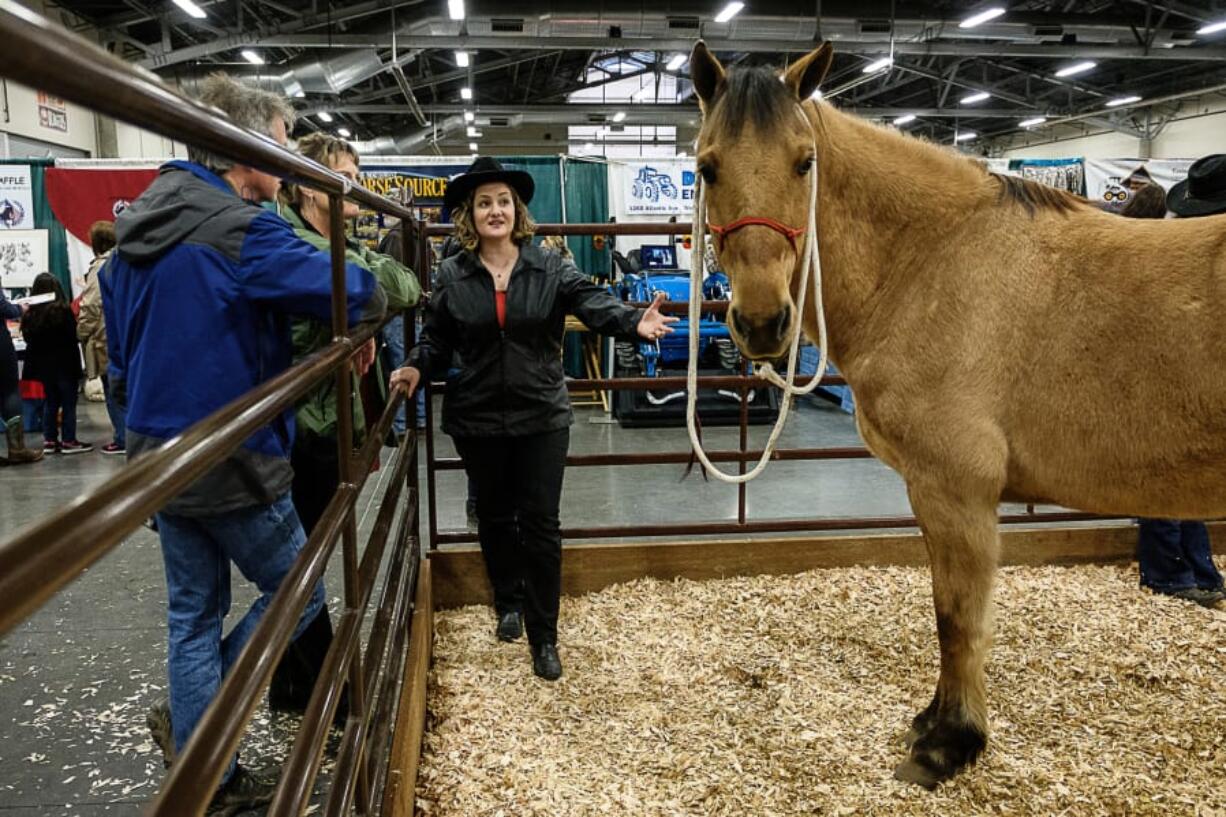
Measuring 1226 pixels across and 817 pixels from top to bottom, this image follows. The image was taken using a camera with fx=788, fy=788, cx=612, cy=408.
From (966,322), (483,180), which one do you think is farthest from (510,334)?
(966,322)

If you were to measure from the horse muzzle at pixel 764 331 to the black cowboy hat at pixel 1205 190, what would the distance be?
2.07 m

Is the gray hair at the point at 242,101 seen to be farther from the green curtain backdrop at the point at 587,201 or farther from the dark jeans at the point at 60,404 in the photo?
the green curtain backdrop at the point at 587,201

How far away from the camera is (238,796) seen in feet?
6.17

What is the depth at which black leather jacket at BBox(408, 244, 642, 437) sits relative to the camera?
2672 mm

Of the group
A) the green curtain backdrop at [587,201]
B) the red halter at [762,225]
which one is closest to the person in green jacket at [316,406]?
the red halter at [762,225]

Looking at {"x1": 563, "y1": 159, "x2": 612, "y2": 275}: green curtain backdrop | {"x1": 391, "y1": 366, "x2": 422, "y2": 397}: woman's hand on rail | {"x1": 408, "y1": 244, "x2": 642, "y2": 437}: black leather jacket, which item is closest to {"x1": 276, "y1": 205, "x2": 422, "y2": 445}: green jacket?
{"x1": 391, "y1": 366, "x2": 422, "y2": 397}: woman's hand on rail

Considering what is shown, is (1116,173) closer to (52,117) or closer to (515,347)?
(515,347)

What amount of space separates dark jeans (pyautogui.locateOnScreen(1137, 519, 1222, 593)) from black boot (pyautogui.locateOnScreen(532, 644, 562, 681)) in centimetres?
254

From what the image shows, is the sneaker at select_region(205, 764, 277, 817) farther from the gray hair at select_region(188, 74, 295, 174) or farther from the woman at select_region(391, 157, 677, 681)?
the gray hair at select_region(188, 74, 295, 174)

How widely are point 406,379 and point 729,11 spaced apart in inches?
385

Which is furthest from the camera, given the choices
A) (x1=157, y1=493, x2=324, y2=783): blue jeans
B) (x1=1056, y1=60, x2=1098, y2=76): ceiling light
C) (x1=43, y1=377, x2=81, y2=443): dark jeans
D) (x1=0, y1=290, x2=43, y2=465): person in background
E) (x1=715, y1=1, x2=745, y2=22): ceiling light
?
(x1=1056, y1=60, x2=1098, y2=76): ceiling light

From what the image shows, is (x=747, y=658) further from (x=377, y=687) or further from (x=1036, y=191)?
(x=1036, y=191)

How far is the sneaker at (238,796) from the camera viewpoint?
1.87 metres

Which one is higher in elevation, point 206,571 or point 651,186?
point 651,186
